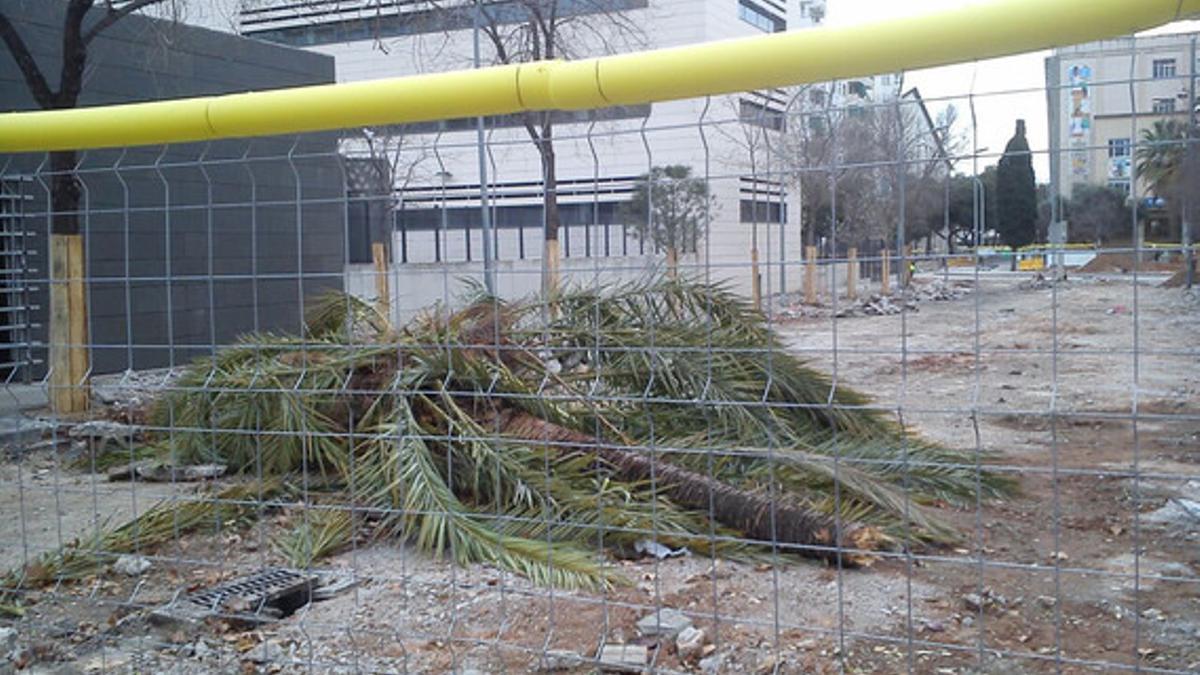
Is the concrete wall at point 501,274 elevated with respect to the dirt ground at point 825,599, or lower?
elevated

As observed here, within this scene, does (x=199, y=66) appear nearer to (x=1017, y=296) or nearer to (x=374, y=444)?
(x=374, y=444)

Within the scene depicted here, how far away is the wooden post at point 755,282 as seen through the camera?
2.69 m

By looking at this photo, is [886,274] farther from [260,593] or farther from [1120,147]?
[260,593]

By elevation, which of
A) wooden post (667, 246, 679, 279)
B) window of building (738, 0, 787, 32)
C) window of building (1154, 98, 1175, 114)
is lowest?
wooden post (667, 246, 679, 279)

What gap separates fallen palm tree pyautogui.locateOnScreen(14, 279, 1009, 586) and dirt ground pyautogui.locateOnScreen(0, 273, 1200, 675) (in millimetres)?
183

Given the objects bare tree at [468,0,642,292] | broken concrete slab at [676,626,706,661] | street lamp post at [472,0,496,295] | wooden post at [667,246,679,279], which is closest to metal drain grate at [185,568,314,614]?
broken concrete slab at [676,626,706,661]

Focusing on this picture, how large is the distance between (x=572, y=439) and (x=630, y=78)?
2651mm

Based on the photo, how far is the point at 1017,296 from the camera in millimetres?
2621

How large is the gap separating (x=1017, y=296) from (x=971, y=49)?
70 centimetres

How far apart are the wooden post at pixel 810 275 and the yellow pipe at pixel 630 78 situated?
47cm

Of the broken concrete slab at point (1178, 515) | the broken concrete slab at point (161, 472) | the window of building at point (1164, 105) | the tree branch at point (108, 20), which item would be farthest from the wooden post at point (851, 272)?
the tree branch at point (108, 20)

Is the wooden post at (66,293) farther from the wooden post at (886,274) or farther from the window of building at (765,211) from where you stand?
the wooden post at (886,274)

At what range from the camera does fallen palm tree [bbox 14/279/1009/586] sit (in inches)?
172

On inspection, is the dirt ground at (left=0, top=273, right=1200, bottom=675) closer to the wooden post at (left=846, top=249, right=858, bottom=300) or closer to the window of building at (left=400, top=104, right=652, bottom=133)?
the wooden post at (left=846, top=249, right=858, bottom=300)
